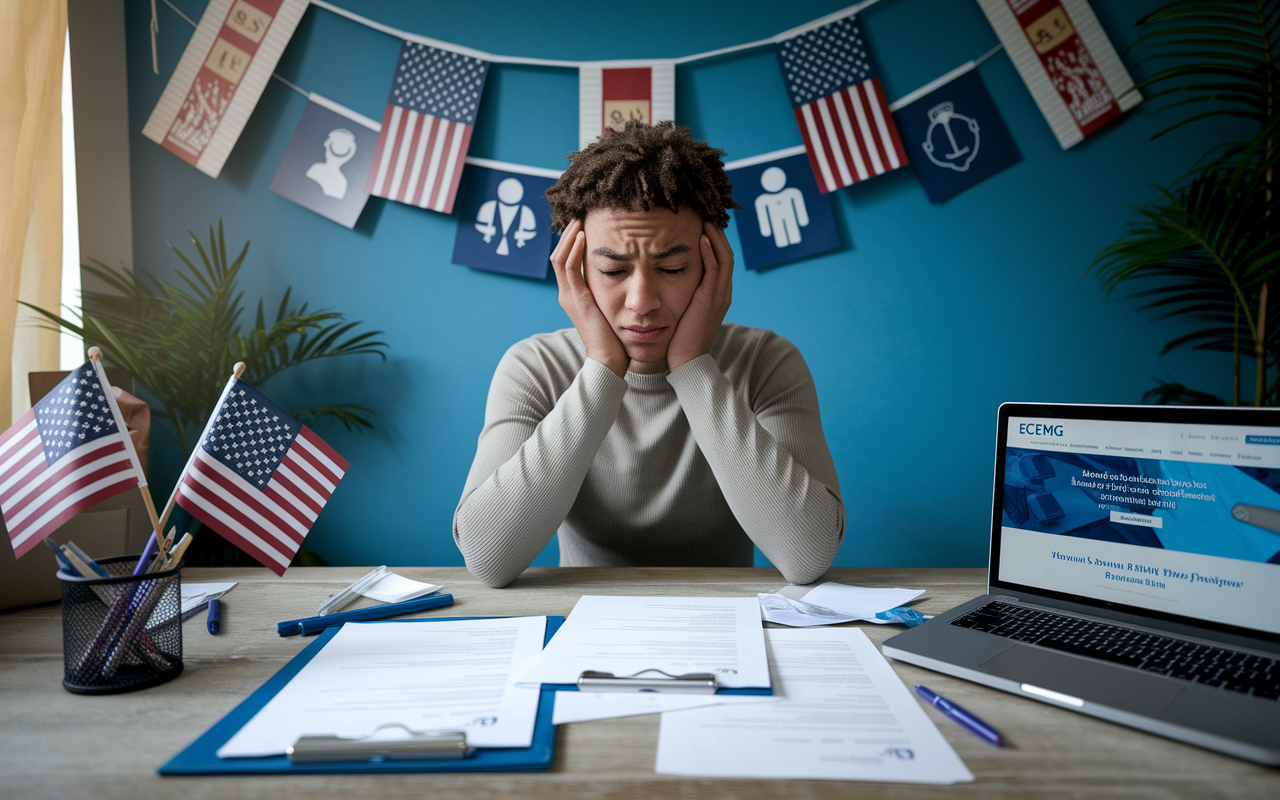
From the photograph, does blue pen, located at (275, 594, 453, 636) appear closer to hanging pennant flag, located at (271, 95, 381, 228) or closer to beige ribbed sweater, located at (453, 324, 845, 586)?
beige ribbed sweater, located at (453, 324, 845, 586)

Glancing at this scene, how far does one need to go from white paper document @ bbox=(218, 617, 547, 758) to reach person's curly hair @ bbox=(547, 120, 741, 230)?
712 millimetres

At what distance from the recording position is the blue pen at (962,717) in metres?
0.49

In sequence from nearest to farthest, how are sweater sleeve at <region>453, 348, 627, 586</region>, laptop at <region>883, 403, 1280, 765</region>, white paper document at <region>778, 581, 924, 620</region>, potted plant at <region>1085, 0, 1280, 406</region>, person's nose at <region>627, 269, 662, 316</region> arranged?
1. laptop at <region>883, 403, 1280, 765</region>
2. white paper document at <region>778, 581, 924, 620</region>
3. sweater sleeve at <region>453, 348, 627, 586</region>
4. person's nose at <region>627, 269, 662, 316</region>
5. potted plant at <region>1085, 0, 1280, 406</region>

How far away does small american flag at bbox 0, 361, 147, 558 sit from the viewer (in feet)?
2.21

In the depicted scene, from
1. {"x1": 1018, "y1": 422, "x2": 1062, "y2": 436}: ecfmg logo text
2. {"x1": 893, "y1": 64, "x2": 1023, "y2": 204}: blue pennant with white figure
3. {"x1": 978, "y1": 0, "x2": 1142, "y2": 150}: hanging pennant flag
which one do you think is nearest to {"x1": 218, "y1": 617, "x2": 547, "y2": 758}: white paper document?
{"x1": 1018, "y1": 422, "x2": 1062, "y2": 436}: ecfmg logo text

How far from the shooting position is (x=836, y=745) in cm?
49

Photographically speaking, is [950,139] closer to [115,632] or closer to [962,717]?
[962,717]

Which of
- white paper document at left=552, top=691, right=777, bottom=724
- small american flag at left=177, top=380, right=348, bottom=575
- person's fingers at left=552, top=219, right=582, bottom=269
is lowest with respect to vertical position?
white paper document at left=552, top=691, right=777, bottom=724

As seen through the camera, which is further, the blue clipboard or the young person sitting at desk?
the young person sitting at desk

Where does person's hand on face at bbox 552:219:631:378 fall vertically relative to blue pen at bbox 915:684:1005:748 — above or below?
above

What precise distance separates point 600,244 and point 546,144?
1143 millimetres

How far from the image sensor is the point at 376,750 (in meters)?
0.47

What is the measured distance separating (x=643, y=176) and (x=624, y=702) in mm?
832

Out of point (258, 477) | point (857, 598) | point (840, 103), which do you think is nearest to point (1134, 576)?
point (857, 598)
